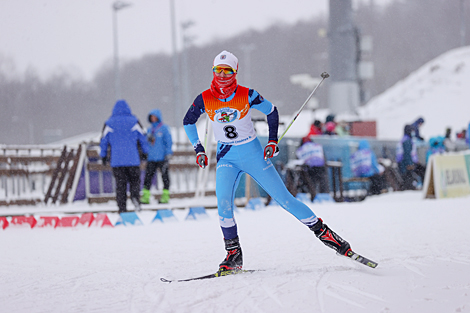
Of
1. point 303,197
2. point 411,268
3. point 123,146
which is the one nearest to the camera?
point 411,268

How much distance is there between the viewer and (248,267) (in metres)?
4.47

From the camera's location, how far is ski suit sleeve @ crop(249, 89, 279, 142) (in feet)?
14.0

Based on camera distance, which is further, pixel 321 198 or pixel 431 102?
pixel 431 102

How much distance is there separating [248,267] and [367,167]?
836cm

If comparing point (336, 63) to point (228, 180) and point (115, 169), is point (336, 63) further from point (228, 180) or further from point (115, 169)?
point (228, 180)

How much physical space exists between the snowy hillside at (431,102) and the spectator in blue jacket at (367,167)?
19.8 m

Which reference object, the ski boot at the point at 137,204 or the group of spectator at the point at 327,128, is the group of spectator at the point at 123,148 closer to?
the ski boot at the point at 137,204

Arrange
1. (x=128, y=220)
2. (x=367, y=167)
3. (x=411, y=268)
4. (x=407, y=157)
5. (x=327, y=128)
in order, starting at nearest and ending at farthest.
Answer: (x=411, y=268), (x=128, y=220), (x=367, y=167), (x=407, y=157), (x=327, y=128)

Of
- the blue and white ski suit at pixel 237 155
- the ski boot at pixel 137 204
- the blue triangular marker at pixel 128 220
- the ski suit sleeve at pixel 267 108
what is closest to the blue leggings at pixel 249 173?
the blue and white ski suit at pixel 237 155

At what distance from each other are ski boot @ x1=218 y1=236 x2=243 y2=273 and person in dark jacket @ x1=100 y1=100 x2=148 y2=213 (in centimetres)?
479

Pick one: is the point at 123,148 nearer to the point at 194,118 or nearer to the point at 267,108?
the point at 194,118

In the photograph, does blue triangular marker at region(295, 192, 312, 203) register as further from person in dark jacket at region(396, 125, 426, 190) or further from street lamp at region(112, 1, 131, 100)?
street lamp at region(112, 1, 131, 100)

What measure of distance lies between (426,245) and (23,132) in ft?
56.1

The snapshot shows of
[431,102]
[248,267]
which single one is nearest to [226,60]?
[248,267]
